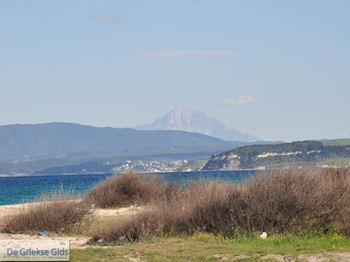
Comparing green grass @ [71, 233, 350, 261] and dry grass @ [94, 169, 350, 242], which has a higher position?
dry grass @ [94, 169, 350, 242]

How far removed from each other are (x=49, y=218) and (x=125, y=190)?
490 inches

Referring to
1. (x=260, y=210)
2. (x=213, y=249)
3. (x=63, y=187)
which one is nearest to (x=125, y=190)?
(x=260, y=210)

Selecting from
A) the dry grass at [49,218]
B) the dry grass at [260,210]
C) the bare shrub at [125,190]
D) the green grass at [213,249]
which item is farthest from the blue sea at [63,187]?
the green grass at [213,249]

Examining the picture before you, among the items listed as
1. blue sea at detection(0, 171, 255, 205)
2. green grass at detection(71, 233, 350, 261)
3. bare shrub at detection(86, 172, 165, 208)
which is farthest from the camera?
bare shrub at detection(86, 172, 165, 208)

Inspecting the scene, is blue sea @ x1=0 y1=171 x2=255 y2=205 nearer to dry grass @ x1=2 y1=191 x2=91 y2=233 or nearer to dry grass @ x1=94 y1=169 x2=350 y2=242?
dry grass @ x1=2 y1=191 x2=91 y2=233

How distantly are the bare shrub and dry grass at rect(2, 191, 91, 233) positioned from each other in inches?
413

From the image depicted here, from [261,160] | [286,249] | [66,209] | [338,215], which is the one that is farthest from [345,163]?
[261,160]

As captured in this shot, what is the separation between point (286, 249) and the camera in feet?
58.0

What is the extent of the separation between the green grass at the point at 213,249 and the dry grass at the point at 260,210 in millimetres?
786

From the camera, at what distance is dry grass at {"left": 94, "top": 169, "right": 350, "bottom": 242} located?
2062 cm

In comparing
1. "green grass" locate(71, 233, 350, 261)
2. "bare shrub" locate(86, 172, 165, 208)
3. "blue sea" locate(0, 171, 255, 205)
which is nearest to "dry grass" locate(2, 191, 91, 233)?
"blue sea" locate(0, 171, 255, 205)

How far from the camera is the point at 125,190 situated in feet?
125

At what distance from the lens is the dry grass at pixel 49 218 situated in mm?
25891

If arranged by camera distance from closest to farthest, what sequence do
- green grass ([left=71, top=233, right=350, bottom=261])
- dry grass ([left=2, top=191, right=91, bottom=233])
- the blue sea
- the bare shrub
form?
green grass ([left=71, top=233, right=350, bottom=261]), dry grass ([left=2, top=191, right=91, bottom=233]), the blue sea, the bare shrub
